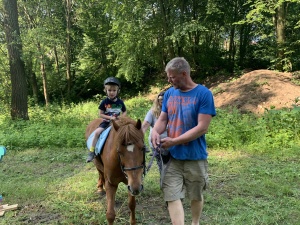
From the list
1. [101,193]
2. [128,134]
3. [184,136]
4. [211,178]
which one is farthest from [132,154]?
[211,178]

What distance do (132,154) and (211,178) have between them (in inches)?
108

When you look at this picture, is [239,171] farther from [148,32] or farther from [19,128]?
[148,32]

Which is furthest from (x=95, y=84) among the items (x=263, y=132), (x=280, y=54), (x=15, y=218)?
(x=15, y=218)

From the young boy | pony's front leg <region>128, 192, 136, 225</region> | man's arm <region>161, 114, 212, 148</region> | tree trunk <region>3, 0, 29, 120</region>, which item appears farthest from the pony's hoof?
tree trunk <region>3, 0, 29, 120</region>

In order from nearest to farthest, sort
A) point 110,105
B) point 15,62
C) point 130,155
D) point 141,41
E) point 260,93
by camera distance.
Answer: point 130,155 → point 110,105 → point 15,62 → point 260,93 → point 141,41

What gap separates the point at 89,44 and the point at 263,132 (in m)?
15.3

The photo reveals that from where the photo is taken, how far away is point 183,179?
2.79 metres

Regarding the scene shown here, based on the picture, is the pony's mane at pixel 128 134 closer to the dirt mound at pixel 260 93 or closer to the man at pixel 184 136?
the man at pixel 184 136

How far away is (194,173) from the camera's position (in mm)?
2719

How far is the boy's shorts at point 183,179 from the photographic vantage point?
8.84 feet

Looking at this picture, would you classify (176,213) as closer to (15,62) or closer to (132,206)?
(132,206)

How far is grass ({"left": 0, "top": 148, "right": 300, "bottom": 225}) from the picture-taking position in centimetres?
358

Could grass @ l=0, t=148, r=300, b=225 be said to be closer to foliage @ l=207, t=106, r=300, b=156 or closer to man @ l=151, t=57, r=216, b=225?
foliage @ l=207, t=106, r=300, b=156

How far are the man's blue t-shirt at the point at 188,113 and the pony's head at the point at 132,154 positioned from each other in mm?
334
